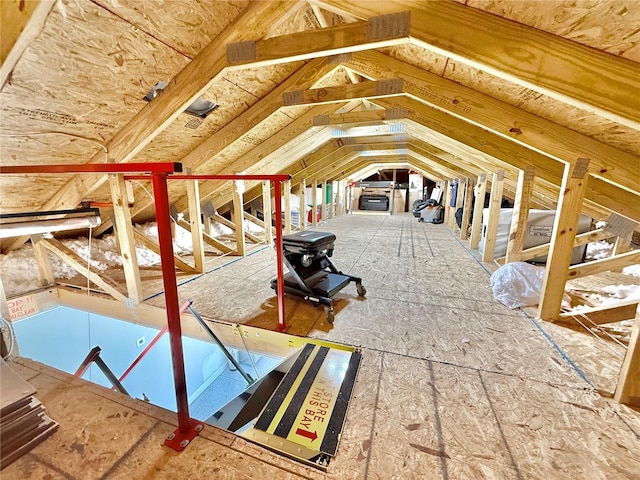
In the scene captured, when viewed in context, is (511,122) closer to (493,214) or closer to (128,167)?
(493,214)

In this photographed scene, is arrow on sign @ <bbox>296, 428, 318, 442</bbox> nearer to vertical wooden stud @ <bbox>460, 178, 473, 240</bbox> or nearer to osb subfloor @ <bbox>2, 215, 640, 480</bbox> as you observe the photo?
osb subfloor @ <bbox>2, 215, 640, 480</bbox>

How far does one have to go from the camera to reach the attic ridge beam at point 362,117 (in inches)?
124

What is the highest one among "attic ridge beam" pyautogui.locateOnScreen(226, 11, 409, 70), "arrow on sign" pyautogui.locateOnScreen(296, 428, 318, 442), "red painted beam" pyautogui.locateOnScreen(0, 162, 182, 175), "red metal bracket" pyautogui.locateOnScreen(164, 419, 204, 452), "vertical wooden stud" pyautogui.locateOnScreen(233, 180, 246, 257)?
"attic ridge beam" pyautogui.locateOnScreen(226, 11, 409, 70)

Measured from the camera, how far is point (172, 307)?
3.52ft

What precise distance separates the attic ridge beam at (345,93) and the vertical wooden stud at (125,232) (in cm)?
178

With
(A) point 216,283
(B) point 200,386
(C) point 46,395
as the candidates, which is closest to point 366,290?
(A) point 216,283

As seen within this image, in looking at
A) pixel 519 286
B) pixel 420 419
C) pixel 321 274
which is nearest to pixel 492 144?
pixel 519 286

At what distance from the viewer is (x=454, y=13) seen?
120cm

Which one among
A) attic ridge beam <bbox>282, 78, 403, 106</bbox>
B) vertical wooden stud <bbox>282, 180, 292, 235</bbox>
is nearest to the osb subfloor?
attic ridge beam <bbox>282, 78, 403, 106</bbox>

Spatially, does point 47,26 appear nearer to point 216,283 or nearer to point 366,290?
point 216,283

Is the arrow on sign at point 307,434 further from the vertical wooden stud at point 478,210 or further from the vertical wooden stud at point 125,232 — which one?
the vertical wooden stud at point 478,210

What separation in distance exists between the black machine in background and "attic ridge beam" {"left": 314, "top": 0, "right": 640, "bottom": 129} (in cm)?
159

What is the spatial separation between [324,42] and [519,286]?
104 inches

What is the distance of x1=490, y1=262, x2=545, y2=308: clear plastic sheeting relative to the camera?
239 centimetres
